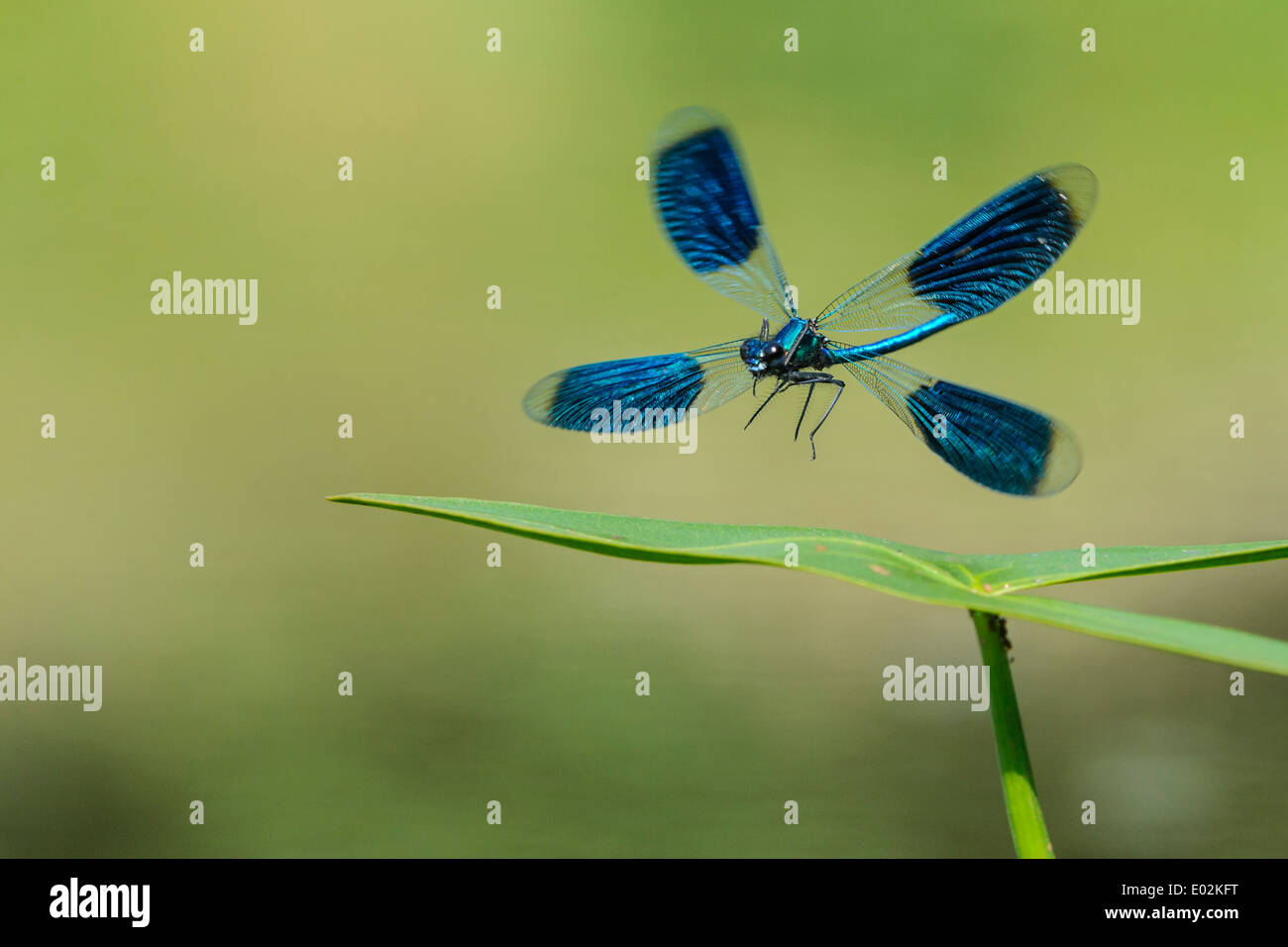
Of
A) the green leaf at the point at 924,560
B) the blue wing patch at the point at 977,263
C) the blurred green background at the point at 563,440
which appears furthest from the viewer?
the blurred green background at the point at 563,440

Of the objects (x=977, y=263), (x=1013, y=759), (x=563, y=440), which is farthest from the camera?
(x=563, y=440)

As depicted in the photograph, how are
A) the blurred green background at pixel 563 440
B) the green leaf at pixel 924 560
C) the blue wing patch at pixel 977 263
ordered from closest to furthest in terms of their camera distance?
the green leaf at pixel 924 560, the blue wing patch at pixel 977 263, the blurred green background at pixel 563 440

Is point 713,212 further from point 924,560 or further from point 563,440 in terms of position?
point 563,440

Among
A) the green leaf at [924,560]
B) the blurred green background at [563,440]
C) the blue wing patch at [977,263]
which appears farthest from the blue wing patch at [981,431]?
the blurred green background at [563,440]

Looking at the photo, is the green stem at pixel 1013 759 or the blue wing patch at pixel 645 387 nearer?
the green stem at pixel 1013 759

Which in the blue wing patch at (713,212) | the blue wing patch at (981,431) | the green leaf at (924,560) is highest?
the blue wing patch at (713,212)

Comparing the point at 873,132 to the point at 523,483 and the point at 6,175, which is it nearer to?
the point at 523,483

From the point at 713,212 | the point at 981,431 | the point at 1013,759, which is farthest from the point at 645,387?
the point at 1013,759

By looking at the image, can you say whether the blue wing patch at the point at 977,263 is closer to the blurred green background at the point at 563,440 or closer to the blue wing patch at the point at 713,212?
the blue wing patch at the point at 713,212
